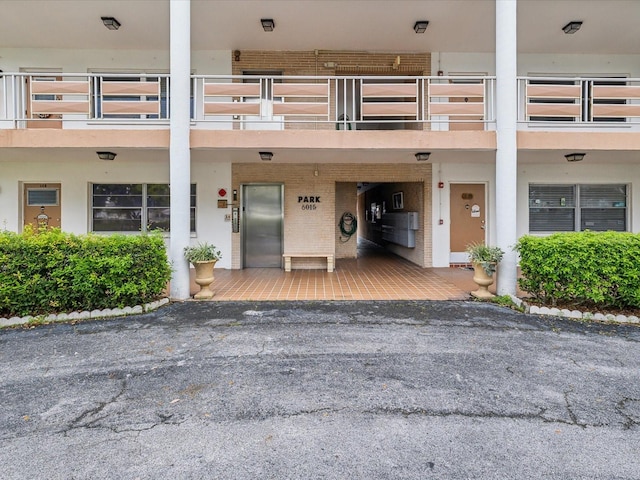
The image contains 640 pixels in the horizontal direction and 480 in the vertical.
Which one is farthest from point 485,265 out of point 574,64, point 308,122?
point 574,64

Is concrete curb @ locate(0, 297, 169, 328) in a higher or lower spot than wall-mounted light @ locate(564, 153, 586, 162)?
lower

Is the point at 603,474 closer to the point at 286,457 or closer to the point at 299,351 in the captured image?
the point at 286,457

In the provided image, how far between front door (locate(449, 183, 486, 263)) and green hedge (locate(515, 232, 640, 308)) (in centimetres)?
485

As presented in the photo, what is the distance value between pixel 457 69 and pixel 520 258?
6724 mm

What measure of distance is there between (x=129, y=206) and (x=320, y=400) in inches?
384

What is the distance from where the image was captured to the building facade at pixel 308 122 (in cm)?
816

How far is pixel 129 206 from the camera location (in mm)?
11047

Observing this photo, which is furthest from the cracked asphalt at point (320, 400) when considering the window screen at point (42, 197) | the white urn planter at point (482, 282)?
the window screen at point (42, 197)

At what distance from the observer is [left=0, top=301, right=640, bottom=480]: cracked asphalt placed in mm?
2631

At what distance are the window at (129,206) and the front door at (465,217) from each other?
25.6ft

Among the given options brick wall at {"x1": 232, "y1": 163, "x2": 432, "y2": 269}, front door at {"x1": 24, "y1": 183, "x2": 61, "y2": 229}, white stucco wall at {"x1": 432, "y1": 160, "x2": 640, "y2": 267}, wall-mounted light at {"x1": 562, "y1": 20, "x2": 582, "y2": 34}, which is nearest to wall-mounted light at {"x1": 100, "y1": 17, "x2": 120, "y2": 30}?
brick wall at {"x1": 232, "y1": 163, "x2": 432, "y2": 269}

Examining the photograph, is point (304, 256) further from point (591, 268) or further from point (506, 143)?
point (591, 268)

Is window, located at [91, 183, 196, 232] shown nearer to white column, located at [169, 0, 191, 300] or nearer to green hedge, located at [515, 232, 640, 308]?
white column, located at [169, 0, 191, 300]

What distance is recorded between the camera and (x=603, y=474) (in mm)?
2506
